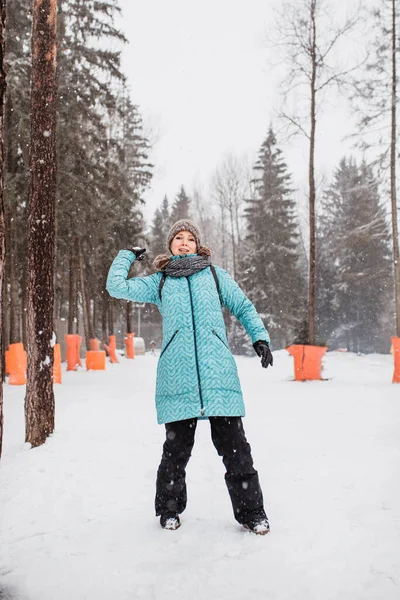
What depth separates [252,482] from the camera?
2.77 meters

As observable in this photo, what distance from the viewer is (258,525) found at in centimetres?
267

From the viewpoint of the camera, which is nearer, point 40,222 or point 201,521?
point 201,521

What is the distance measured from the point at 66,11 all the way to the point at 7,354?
980 centimetres

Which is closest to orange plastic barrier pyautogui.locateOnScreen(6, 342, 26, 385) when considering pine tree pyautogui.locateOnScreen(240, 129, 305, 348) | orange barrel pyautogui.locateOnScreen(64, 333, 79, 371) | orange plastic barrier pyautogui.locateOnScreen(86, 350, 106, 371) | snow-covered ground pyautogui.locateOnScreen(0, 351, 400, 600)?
orange barrel pyautogui.locateOnScreen(64, 333, 79, 371)

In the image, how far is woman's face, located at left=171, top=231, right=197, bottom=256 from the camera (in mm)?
3273

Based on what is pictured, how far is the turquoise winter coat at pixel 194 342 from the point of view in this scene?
2799 mm

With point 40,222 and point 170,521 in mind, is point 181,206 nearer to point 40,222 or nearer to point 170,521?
point 40,222

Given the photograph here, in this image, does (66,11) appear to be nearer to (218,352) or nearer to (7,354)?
(7,354)

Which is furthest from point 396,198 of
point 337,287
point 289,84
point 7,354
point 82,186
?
point 337,287

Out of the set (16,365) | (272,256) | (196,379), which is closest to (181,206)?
(272,256)

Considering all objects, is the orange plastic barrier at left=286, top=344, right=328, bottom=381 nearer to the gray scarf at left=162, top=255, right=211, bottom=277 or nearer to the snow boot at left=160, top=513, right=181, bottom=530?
the gray scarf at left=162, top=255, right=211, bottom=277

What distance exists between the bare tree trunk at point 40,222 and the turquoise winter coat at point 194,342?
7.88 feet

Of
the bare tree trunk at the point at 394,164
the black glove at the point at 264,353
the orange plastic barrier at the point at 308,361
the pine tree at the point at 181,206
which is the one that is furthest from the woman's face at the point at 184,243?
the pine tree at the point at 181,206

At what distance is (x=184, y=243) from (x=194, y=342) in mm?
781
